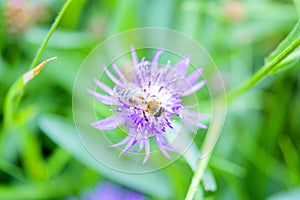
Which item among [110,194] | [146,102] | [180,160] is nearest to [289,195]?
[180,160]

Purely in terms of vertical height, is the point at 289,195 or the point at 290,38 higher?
the point at 290,38

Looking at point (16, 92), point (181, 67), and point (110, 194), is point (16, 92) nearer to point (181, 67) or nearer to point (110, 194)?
point (181, 67)

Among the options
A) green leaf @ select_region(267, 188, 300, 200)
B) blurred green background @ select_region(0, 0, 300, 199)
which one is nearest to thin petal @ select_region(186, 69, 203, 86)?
blurred green background @ select_region(0, 0, 300, 199)

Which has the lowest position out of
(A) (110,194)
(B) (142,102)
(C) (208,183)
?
(A) (110,194)

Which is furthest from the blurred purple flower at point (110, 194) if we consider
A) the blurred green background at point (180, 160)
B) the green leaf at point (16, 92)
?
the green leaf at point (16, 92)

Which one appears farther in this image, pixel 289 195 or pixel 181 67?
pixel 289 195

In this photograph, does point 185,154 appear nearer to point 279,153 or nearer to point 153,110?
point 153,110

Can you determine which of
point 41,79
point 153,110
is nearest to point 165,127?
point 153,110

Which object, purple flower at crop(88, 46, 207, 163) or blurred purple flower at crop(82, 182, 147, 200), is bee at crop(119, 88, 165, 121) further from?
blurred purple flower at crop(82, 182, 147, 200)
